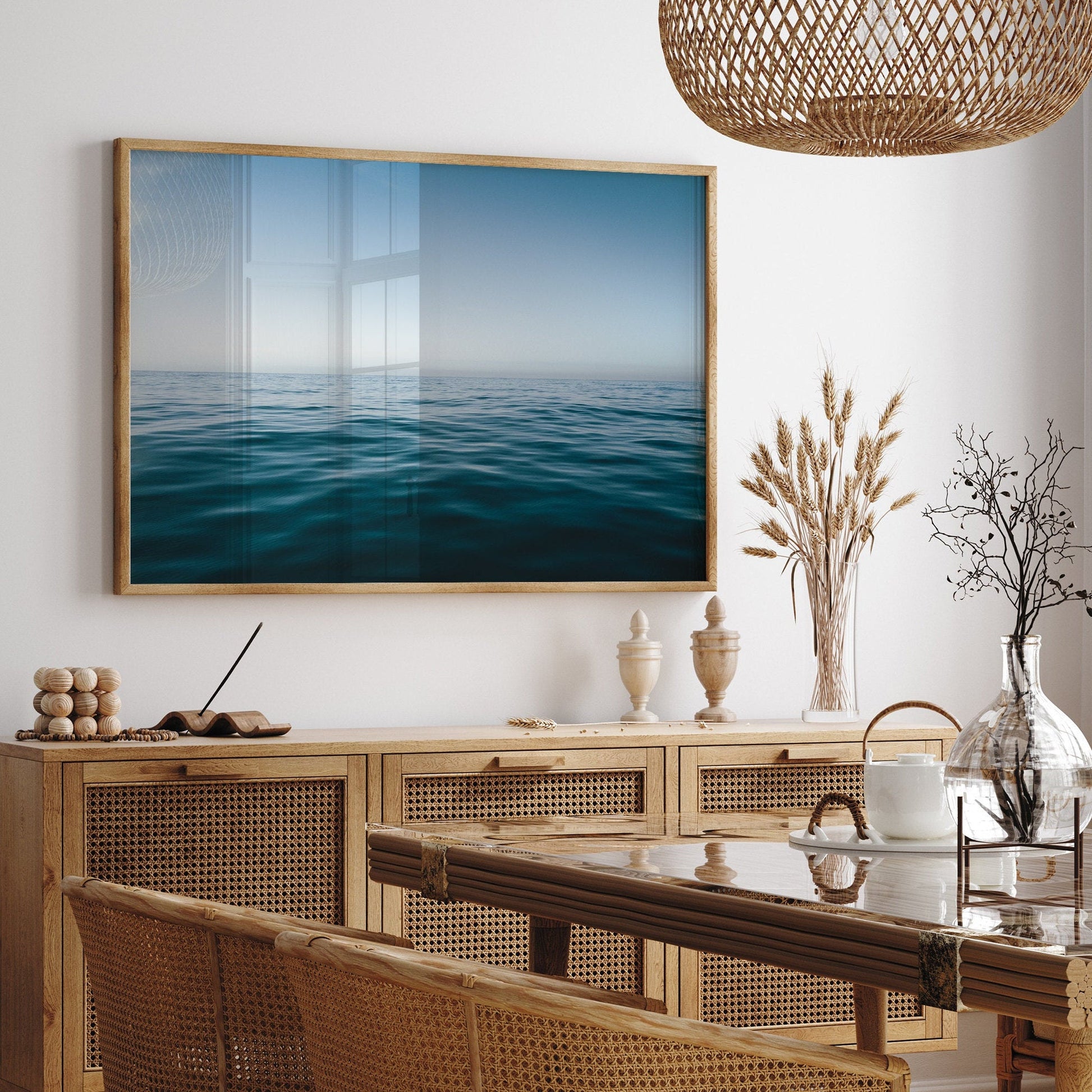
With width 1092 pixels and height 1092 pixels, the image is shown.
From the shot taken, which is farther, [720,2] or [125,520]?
[125,520]

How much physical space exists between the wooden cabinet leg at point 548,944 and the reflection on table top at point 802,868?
16 cm

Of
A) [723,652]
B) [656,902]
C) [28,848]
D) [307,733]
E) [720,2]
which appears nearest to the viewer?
[656,902]

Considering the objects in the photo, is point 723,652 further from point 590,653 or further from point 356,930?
point 356,930

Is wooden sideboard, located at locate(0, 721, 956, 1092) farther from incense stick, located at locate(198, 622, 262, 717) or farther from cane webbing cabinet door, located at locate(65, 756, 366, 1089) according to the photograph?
incense stick, located at locate(198, 622, 262, 717)

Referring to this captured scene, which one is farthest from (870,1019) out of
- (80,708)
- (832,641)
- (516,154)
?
(516,154)

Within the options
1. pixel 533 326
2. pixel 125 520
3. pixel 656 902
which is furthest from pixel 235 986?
pixel 533 326

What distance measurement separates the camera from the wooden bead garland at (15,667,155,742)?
132 inches

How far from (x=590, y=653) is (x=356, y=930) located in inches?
71.0

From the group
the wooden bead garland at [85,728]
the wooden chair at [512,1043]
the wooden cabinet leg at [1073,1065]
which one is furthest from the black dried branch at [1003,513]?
the wooden chair at [512,1043]

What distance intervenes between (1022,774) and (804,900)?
41 centimetres

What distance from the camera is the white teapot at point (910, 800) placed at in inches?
85.7

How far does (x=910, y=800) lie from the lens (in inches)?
86.1

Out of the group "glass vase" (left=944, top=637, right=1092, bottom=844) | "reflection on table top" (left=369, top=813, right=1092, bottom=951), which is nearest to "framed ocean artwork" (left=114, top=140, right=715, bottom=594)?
"reflection on table top" (left=369, top=813, right=1092, bottom=951)

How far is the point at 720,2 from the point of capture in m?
2.22
